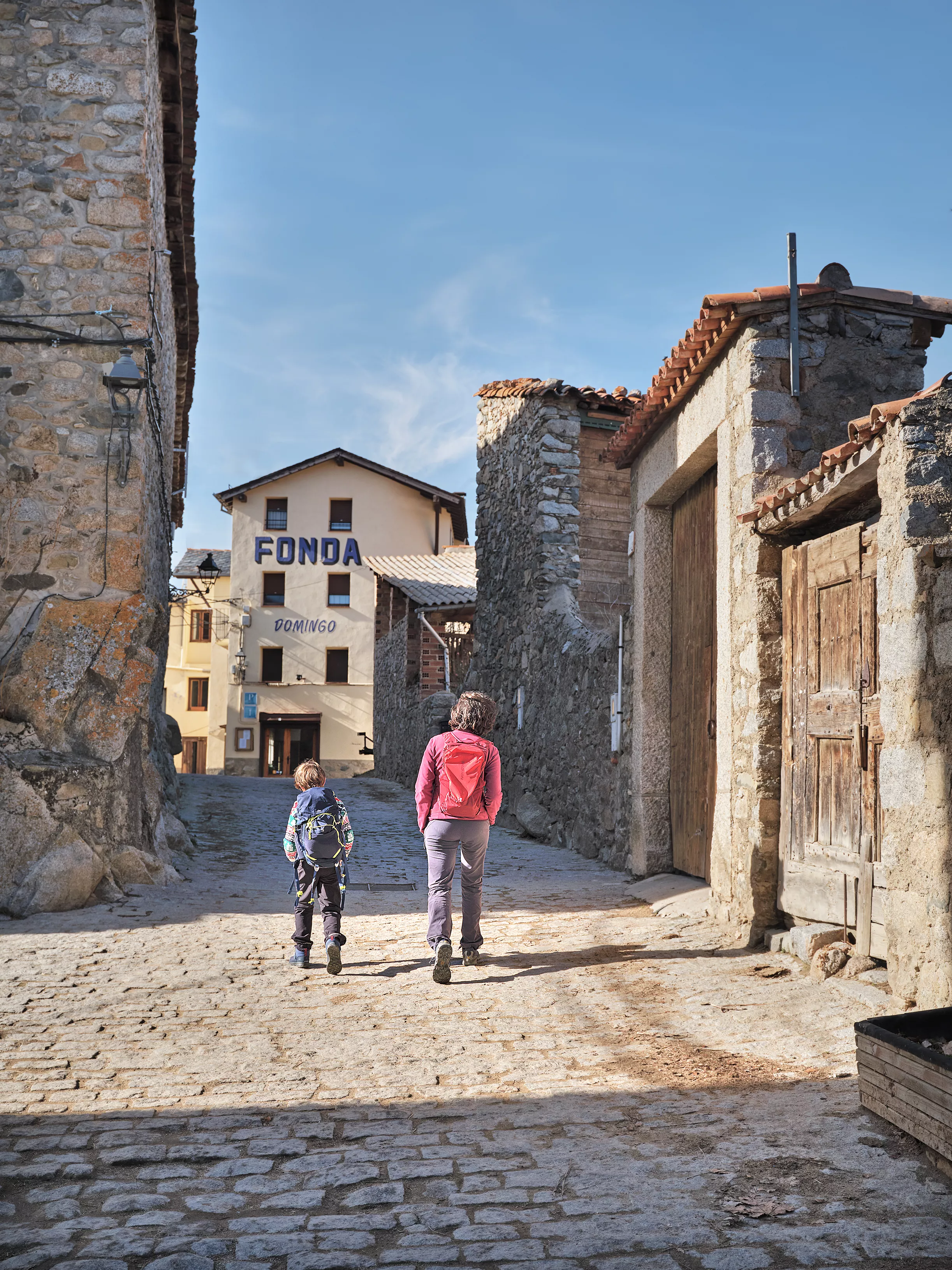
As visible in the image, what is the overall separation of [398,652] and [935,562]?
15.9m

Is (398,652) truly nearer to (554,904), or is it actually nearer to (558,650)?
(558,650)

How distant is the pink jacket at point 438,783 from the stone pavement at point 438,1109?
811 millimetres

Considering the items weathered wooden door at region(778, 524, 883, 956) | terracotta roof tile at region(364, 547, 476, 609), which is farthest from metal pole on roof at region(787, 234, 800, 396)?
terracotta roof tile at region(364, 547, 476, 609)

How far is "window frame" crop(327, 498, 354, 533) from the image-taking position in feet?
106

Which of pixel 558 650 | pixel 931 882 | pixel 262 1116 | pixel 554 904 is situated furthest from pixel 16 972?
pixel 558 650

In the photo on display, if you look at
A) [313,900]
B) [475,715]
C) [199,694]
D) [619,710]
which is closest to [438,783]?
[475,715]

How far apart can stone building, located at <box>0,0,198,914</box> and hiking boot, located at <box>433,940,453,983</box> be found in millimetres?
2912

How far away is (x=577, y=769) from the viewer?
10.4 meters

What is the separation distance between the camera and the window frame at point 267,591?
32.3 metres

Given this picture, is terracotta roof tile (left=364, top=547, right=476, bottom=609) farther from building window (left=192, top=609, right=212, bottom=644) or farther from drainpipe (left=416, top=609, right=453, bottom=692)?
building window (left=192, top=609, right=212, bottom=644)

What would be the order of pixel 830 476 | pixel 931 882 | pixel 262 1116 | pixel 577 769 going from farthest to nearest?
pixel 577 769 → pixel 830 476 → pixel 931 882 → pixel 262 1116

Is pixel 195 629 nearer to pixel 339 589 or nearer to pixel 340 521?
pixel 339 589

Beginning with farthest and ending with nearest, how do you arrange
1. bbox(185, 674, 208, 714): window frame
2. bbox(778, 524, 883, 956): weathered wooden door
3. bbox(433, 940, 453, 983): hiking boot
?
1. bbox(185, 674, 208, 714): window frame
2. bbox(433, 940, 453, 983): hiking boot
3. bbox(778, 524, 883, 956): weathered wooden door

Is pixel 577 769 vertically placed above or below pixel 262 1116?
above
